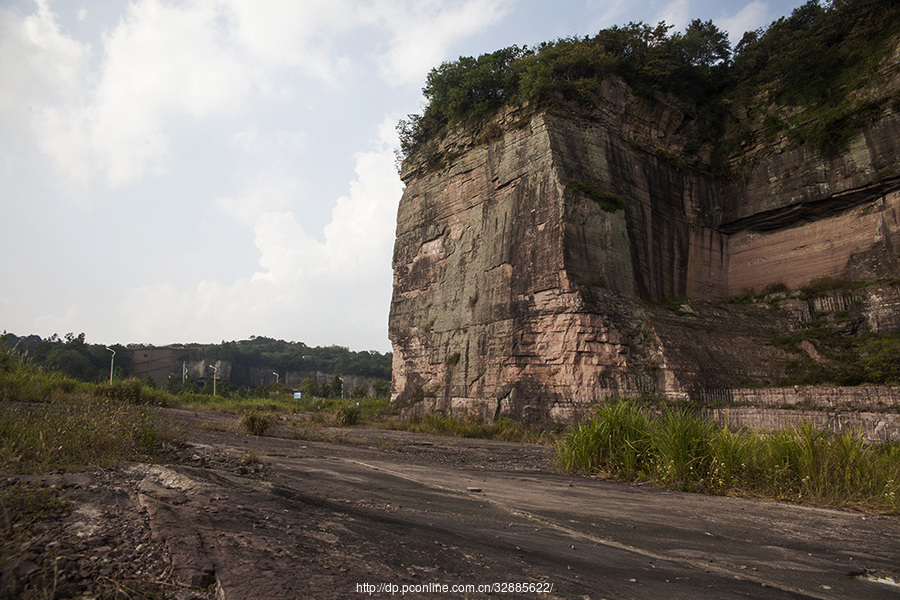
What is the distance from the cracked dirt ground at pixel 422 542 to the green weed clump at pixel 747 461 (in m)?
0.56

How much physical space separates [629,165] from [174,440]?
18970 mm

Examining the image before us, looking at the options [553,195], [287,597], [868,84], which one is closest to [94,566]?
[287,597]

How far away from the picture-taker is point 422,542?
2.87m

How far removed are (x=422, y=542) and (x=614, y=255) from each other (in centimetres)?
1605

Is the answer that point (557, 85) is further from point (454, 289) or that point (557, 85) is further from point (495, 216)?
point (454, 289)

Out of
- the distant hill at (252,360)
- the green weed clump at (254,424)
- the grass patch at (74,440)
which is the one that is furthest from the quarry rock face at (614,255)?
the distant hill at (252,360)

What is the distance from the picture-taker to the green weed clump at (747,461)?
5.02 meters

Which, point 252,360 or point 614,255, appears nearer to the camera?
point 614,255

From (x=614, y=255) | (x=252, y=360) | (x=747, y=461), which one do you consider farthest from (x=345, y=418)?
(x=252, y=360)

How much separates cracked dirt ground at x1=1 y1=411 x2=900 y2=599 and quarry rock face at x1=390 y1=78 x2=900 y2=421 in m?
10.9

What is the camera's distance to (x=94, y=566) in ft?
6.83

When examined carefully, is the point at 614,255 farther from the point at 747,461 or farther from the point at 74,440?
the point at 74,440

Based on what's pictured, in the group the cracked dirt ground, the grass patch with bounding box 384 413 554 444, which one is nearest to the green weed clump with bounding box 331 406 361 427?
the grass patch with bounding box 384 413 554 444

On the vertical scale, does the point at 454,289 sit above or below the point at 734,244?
below
